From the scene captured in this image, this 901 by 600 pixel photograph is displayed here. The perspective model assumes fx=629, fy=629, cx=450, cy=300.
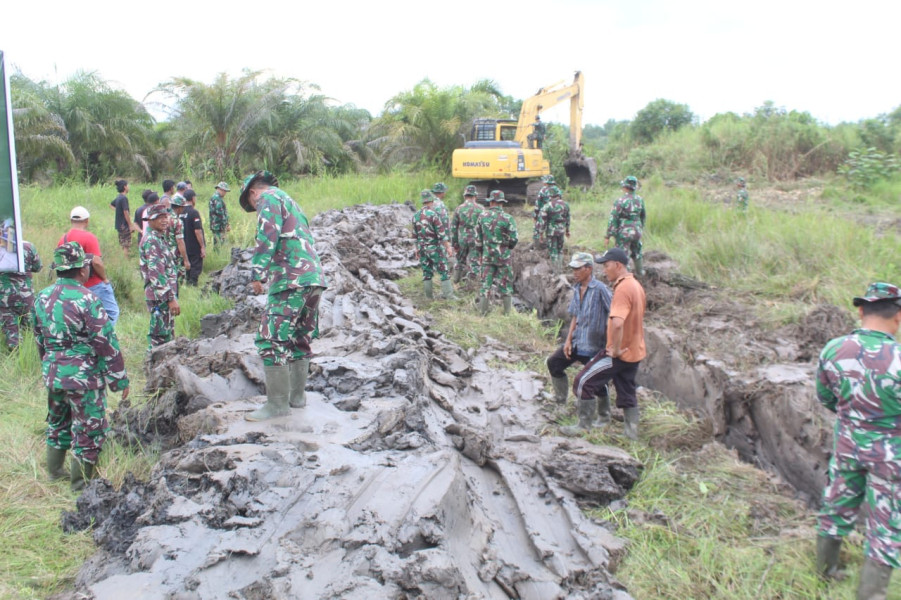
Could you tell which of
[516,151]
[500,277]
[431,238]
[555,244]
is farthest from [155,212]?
[516,151]

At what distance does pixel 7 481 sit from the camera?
177 inches

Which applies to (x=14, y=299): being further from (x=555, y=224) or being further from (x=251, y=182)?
(x=555, y=224)

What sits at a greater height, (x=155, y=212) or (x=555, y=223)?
(x=155, y=212)

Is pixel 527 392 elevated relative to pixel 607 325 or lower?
lower

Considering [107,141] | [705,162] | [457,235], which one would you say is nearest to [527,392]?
[457,235]

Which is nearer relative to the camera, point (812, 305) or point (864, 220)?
point (812, 305)

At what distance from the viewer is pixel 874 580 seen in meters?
3.33

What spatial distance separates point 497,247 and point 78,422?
6.02 metres

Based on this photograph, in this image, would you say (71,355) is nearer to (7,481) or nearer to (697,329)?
(7,481)

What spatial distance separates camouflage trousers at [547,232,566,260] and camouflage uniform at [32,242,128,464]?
8.25 metres

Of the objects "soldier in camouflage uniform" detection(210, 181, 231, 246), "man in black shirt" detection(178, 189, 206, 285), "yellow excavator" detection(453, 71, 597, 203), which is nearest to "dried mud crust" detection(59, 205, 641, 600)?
"man in black shirt" detection(178, 189, 206, 285)

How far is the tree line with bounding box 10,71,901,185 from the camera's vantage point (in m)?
20.9

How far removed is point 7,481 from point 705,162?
22.9 metres

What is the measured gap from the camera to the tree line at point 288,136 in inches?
823
